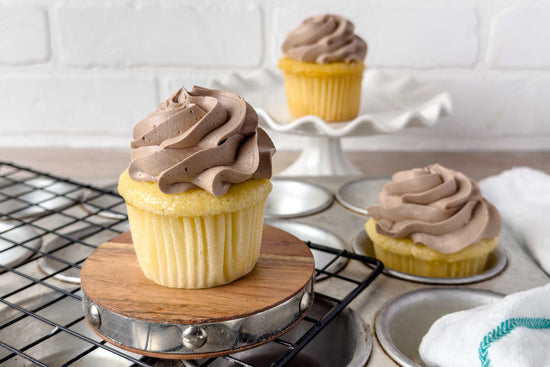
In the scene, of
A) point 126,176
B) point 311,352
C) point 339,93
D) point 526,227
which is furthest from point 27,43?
point 526,227

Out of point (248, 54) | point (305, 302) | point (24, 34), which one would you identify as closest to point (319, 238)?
point (305, 302)

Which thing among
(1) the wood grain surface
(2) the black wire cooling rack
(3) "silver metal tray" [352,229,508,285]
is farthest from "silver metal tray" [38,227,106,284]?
(3) "silver metal tray" [352,229,508,285]

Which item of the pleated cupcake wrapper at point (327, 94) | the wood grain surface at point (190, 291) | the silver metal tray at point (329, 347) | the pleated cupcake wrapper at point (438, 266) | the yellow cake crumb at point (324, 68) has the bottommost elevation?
the silver metal tray at point (329, 347)

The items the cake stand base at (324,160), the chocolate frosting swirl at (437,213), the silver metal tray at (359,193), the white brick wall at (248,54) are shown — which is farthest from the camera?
the white brick wall at (248,54)

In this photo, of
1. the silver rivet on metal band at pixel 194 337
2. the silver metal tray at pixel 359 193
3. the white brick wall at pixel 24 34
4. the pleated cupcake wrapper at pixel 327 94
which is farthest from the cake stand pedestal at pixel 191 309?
the white brick wall at pixel 24 34

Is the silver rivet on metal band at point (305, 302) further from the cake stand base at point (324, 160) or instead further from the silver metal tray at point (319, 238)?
the cake stand base at point (324, 160)

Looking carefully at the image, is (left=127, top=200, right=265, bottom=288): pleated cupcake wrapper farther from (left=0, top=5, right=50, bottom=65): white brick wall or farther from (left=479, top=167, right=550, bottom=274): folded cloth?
(left=0, top=5, right=50, bottom=65): white brick wall

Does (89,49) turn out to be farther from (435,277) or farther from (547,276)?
(547,276)
